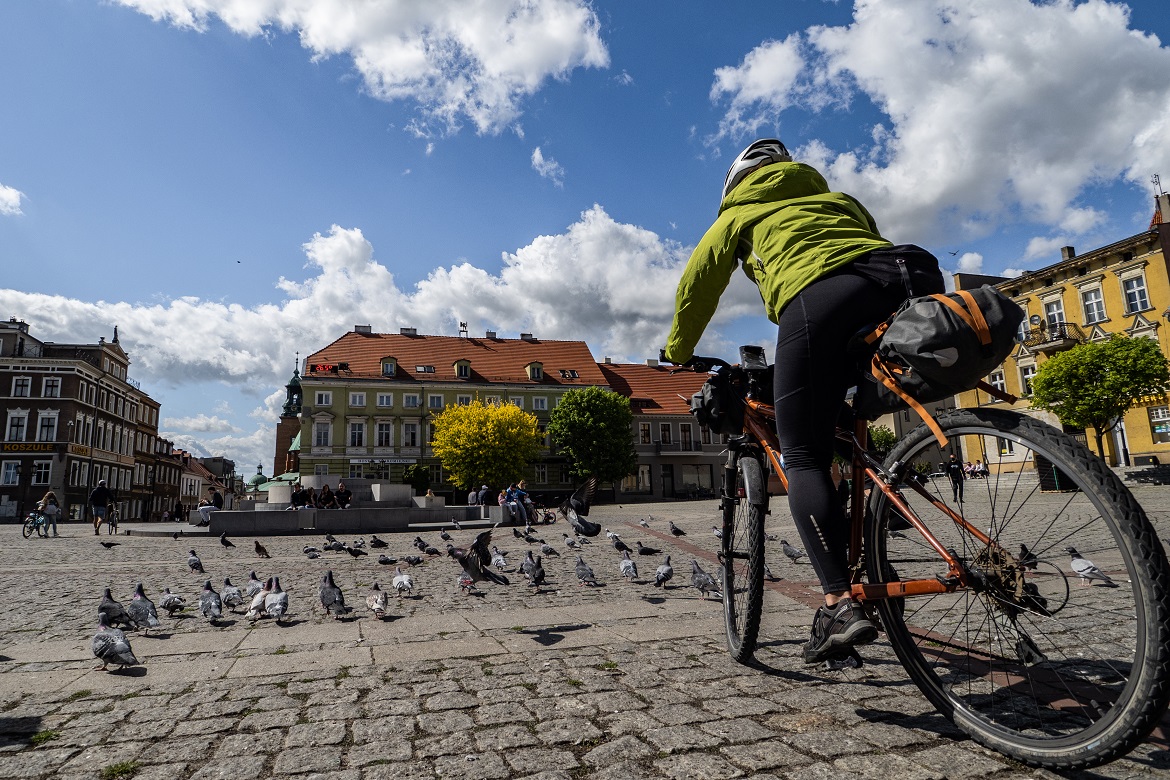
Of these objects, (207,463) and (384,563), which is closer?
(384,563)

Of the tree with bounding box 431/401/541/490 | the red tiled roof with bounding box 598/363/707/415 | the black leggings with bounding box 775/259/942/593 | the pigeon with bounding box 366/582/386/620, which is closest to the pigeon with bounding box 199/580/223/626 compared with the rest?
the pigeon with bounding box 366/582/386/620

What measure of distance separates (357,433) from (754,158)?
5632 cm

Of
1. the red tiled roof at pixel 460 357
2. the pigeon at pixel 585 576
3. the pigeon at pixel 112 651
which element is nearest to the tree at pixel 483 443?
the red tiled roof at pixel 460 357

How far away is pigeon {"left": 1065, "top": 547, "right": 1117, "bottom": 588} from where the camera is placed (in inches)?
118

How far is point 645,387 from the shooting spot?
66.4 meters

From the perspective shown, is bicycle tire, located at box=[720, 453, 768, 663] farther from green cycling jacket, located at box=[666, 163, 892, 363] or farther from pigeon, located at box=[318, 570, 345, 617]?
pigeon, located at box=[318, 570, 345, 617]

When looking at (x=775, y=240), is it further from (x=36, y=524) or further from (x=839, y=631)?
(x=36, y=524)

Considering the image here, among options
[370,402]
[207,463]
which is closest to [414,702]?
[370,402]

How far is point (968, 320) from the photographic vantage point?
201cm

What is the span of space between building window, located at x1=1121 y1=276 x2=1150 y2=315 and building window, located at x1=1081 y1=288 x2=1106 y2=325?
4.48ft

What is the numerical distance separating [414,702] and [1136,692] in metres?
2.58

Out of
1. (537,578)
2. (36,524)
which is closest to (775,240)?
(537,578)

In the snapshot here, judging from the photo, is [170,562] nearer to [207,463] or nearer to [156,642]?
[156,642]

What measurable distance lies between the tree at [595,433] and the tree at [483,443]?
128 inches
